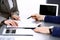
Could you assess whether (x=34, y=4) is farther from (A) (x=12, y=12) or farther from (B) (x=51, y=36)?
(B) (x=51, y=36)

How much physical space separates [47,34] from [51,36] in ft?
0.17

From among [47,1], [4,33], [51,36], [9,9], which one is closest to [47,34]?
[51,36]

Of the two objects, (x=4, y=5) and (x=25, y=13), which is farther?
(x=25, y=13)

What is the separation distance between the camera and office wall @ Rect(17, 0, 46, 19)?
9.68 ft

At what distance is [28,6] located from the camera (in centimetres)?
297

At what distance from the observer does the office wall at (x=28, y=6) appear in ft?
9.68

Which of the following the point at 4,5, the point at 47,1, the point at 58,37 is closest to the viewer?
the point at 58,37

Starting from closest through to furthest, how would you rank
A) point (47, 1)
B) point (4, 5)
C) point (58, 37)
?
point (58, 37), point (4, 5), point (47, 1)

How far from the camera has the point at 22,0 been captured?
2.94 m

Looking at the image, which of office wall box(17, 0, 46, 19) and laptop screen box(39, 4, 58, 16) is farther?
office wall box(17, 0, 46, 19)

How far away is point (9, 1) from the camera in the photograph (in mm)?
1826

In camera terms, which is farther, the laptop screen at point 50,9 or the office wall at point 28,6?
the office wall at point 28,6

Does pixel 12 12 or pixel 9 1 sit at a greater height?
pixel 9 1

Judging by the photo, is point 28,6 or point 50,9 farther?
point 28,6
